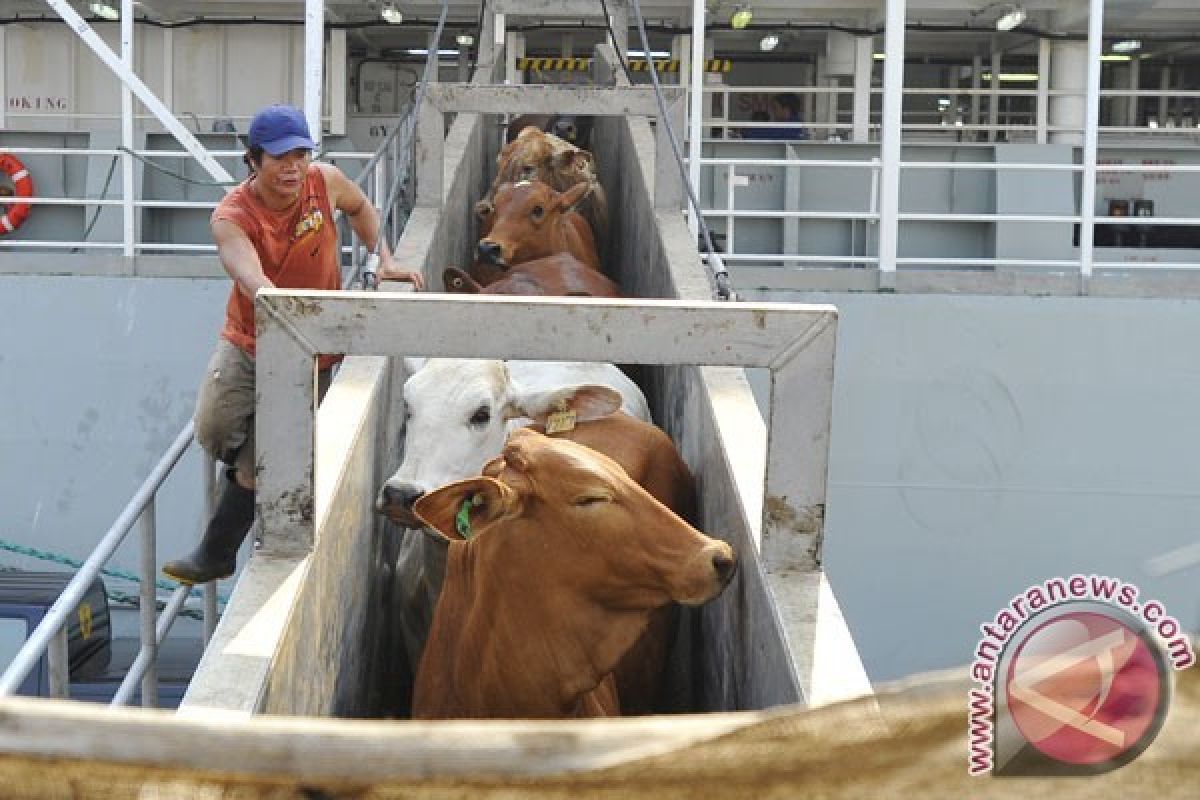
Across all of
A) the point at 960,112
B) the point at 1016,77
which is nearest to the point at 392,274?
the point at 1016,77

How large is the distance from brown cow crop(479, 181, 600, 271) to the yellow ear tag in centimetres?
356

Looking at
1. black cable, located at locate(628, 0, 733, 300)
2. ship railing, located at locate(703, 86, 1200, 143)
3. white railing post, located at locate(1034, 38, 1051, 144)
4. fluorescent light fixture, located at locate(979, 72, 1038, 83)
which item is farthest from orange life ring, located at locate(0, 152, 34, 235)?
fluorescent light fixture, located at locate(979, 72, 1038, 83)

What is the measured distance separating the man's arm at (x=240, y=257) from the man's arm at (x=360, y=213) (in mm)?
634

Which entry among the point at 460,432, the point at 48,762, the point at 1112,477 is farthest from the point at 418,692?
the point at 1112,477

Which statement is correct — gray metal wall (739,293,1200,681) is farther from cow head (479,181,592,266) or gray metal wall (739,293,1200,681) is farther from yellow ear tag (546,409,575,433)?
yellow ear tag (546,409,575,433)

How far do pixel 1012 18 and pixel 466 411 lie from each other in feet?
52.1

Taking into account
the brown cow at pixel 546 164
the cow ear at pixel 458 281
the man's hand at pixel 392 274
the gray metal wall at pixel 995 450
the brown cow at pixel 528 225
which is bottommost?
the gray metal wall at pixel 995 450

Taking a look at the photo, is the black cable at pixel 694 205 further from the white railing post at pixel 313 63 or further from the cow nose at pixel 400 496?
the white railing post at pixel 313 63

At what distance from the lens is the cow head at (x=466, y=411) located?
5.07m

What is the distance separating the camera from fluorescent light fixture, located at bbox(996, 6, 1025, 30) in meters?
19.5

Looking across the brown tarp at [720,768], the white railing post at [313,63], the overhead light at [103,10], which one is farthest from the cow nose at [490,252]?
the overhead light at [103,10]

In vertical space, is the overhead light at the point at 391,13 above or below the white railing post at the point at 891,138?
above

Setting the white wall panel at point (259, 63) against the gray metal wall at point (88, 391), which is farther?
the white wall panel at point (259, 63)

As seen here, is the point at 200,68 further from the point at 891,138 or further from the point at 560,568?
the point at 560,568
